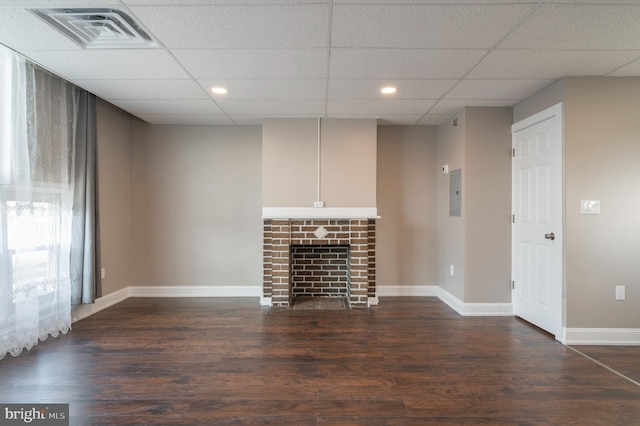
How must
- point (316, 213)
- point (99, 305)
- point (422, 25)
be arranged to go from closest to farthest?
point (422, 25), point (99, 305), point (316, 213)

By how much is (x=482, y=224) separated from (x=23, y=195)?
14.0ft

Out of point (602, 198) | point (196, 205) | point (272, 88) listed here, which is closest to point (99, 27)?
point (272, 88)

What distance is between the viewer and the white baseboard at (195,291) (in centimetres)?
425

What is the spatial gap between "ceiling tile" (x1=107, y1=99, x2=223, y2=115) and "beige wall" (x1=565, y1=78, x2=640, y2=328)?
345 centimetres

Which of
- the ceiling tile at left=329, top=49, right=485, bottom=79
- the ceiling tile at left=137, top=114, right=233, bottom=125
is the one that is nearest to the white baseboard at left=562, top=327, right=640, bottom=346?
the ceiling tile at left=329, top=49, right=485, bottom=79

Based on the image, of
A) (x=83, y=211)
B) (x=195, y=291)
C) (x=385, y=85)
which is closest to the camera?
(x=385, y=85)

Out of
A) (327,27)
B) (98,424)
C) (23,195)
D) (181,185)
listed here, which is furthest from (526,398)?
(181,185)

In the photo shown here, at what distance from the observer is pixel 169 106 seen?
11.6 ft

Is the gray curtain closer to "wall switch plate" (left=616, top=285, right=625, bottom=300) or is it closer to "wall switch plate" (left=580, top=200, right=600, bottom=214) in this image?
"wall switch plate" (left=580, top=200, right=600, bottom=214)

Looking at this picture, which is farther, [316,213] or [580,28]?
[316,213]

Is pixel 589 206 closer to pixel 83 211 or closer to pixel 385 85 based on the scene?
pixel 385 85

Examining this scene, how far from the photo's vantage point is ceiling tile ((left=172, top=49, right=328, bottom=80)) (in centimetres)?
233

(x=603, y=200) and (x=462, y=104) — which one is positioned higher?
(x=462, y=104)

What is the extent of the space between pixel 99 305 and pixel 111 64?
2674 mm
